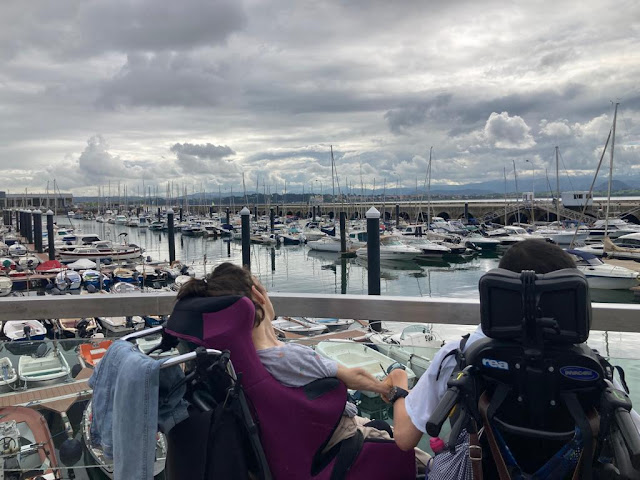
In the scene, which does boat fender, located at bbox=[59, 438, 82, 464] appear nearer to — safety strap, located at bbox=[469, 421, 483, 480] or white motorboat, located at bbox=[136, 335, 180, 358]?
white motorboat, located at bbox=[136, 335, 180, 358]

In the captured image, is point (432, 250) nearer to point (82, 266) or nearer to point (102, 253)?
point (102, 253)

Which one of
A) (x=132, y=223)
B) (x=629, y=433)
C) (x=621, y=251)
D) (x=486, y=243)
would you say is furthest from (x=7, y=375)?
(x=132, y=223)

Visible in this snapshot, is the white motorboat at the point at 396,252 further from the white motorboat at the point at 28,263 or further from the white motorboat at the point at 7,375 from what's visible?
the white motorboat at the point at 7,375


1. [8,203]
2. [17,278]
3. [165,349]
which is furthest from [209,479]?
[8,203]

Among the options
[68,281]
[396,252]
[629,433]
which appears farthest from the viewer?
[396,252]

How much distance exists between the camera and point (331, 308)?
4.44 metres

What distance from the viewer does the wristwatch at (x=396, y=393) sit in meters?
2.27

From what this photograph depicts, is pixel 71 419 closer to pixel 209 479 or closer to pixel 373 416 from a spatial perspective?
pixel 209 479

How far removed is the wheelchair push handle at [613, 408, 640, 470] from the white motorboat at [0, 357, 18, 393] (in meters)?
3.64

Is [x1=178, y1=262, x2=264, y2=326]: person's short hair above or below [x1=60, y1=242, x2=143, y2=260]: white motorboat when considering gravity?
above

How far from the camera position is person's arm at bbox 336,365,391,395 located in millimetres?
2404

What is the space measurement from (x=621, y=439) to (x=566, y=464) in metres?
0.20

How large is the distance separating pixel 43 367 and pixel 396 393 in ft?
9.32

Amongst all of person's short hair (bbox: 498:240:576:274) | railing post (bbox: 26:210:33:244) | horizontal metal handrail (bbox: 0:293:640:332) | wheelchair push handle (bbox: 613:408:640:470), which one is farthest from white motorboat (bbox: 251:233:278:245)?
wheelchair push handle (bbox: 613:408:640:470)
